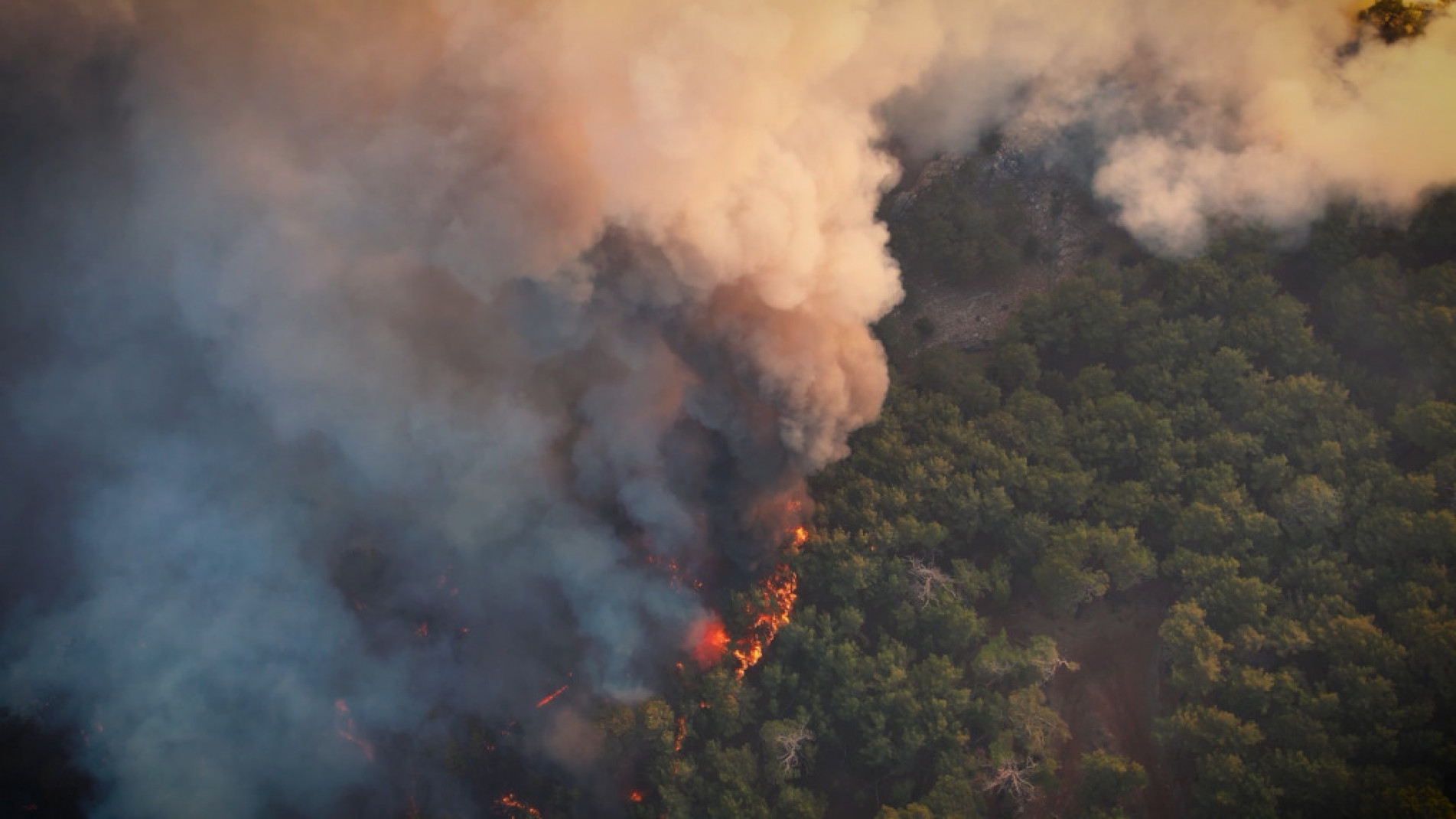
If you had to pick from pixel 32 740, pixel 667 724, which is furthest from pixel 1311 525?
pixel 32 740

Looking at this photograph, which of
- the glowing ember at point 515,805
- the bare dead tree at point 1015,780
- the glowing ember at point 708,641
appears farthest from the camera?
the glowing ember at point 708,641

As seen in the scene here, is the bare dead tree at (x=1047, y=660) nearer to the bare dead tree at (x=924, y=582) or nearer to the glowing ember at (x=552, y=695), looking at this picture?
the bare dead tree at (x=924, y=582)

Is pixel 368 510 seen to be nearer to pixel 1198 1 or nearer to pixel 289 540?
pixel 289 540

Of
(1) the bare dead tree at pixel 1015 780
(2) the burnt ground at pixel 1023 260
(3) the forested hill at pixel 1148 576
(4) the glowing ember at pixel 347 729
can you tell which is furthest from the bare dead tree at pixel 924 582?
(4) the glowing ember at pixel 347 729

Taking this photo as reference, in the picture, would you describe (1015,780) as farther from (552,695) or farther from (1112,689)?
(552,695)

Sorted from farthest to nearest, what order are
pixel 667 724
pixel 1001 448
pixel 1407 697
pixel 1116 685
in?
pixel 1001 448 < pixel 1116 685 < pixel 667 724 < pixel 1407 697

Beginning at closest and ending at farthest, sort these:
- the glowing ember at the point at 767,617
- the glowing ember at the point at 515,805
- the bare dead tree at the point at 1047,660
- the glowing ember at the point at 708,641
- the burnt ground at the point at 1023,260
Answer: the bare dead tree at the point at 1047,660 < the glowing ember at the point at 515,805 < the glowing ember at the point at 708,641 < the glowing ember at the point at 767,617 < the burnt ground at the point at 1023,260

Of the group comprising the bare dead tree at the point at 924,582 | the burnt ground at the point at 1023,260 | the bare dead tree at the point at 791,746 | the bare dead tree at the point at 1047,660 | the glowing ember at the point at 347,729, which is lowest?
the glowing ember at the point at 347,729

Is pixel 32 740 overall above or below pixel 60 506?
below
